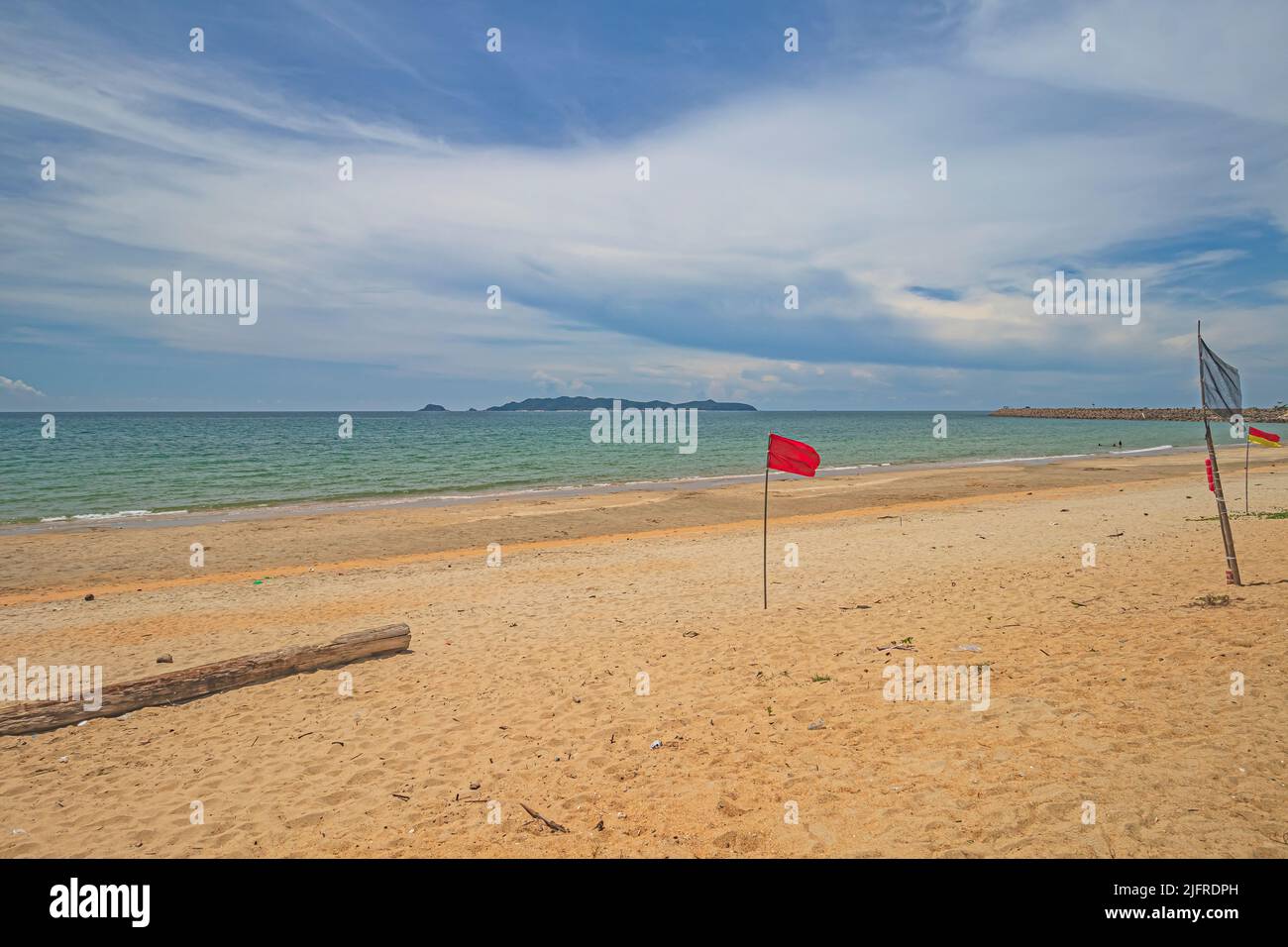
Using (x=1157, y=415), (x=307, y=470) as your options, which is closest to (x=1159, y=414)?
(x=1157, y=415)

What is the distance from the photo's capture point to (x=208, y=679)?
344 inches

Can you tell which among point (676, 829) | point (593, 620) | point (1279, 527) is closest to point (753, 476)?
point (1279, 527)

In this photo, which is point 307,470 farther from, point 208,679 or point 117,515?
point 208,679

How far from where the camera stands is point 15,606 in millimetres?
14320

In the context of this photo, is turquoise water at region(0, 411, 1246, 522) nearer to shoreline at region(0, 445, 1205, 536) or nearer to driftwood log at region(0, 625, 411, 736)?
shoreline at region(0, 445, 1205, 536)

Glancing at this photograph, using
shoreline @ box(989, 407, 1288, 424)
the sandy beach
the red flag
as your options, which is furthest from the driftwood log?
shoreline @ box(989, 407, 1288, 424)

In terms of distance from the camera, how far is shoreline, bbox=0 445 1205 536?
82.6ft

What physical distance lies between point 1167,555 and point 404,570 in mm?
17055

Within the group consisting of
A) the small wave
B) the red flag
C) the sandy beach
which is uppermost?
the red flag

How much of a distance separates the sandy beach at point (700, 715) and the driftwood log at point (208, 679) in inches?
7.4

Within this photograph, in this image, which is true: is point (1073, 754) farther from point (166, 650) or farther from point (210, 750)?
point (166, 650)

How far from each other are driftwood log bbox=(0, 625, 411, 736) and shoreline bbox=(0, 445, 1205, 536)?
19.5 meters

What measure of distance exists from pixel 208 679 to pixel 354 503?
77.0 feet
